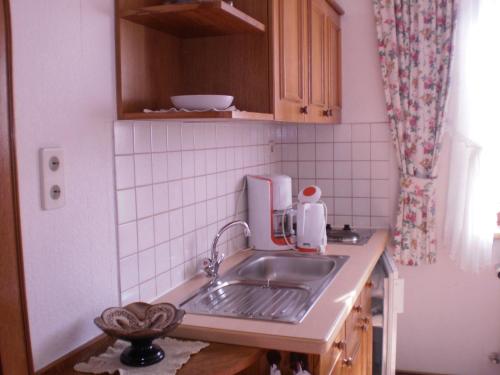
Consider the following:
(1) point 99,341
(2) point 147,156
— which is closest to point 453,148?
(2) point 147,156

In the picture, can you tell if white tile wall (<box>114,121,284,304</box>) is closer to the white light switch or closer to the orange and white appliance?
the orange and white appliance

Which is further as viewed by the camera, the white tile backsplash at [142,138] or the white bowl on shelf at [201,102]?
the white tile backsplash at [142,138]

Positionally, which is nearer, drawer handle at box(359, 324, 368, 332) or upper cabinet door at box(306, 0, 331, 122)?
drawer handle at box(359, 324, 368, 332)

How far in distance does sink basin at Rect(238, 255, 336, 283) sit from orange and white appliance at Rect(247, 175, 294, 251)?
111mm

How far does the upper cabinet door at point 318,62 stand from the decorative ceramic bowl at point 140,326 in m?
1.19

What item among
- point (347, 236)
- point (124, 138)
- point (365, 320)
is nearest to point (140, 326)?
point (124, 138)

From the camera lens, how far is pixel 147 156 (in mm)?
1710

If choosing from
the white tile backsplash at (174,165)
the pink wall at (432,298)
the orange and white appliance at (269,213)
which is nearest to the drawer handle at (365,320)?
the orange and white appliance at (269,213)

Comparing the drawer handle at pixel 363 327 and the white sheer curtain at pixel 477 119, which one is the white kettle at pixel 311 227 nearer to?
the drawer handle at pixel 363 327

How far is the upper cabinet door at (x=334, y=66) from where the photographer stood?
2767 mm

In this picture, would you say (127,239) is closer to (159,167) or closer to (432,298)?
(159,167)

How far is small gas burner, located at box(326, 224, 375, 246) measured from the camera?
8.72ft

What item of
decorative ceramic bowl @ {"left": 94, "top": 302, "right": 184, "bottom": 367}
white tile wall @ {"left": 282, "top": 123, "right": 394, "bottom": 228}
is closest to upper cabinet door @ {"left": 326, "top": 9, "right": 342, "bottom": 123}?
white tile wall @ {"left": 282, "top": 123, "right": 394, "bottom": 228}

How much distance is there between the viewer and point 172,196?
1.87m
